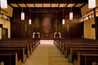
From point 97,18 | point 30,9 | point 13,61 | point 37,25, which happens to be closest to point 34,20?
point 37,25

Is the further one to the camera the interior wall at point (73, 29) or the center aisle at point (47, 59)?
the interior wall at point (73, 29)

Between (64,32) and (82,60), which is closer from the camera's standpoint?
(82,60)

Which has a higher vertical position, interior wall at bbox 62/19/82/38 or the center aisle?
interior wall at bbox 62/19/82/38

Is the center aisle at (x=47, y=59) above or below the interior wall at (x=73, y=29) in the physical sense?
below

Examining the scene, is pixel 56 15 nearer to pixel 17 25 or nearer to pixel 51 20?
pixel 51 20

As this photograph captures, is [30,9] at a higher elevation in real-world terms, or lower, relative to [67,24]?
higher

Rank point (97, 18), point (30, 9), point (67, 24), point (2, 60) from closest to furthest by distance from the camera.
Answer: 1. point (2, 60)
2. point (97, 18)
3. point (30, 9)
4. point (67, 24)

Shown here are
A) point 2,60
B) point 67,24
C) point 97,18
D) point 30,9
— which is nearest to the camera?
point 2,60

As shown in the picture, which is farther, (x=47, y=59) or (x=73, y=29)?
(x=73, y=29)

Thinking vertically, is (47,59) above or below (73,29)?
below

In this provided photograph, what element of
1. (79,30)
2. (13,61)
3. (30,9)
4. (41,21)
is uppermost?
(30,9)

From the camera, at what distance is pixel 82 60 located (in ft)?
10.5

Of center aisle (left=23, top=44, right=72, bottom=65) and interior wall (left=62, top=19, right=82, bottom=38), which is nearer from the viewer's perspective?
center aisle (left=23, top=44, right=72, bottom=65)

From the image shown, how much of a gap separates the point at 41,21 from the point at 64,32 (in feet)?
11.8
